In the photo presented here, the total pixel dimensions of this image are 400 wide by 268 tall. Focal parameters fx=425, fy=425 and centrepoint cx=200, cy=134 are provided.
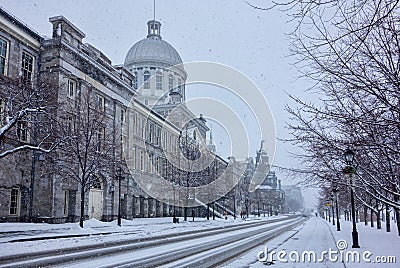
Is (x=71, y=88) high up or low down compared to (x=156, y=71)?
down

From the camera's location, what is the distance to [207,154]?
209 feet

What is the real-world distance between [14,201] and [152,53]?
5157 centimetres

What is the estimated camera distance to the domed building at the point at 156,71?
76312mm

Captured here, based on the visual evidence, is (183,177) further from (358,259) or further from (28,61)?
(358,259)

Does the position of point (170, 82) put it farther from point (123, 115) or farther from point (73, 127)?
point (73, 127)

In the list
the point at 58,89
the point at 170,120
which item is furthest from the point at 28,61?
the point at 170,120

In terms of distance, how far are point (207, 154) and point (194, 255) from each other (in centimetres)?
4859

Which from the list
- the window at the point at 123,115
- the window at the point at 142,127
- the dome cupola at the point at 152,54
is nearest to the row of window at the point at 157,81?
the dome cupola at the point at 152,54

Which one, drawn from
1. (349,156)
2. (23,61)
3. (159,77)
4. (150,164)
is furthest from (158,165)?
(349,156)

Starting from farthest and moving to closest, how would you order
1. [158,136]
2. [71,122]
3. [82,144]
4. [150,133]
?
[158,136], [150,133], [71,122], [82,144]

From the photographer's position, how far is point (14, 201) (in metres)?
30.7

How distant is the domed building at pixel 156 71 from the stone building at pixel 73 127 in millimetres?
9515

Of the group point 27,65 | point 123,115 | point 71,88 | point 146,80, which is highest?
point 146,80

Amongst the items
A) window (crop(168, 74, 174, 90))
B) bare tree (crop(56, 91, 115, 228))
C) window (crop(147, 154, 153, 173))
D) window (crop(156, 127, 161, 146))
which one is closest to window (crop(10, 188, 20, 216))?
bare tree (crop(56, 91, 115, 228))
